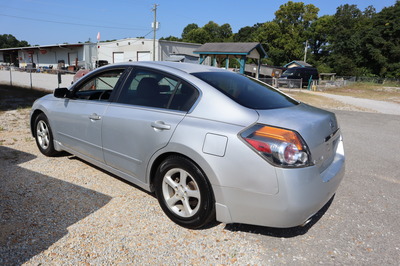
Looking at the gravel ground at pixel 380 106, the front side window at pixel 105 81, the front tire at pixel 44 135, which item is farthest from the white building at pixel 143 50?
the front side window at pixel 105 81

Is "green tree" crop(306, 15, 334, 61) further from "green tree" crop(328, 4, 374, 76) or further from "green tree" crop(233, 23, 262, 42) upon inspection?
"green tree" crop(233, 23, 262, 42)

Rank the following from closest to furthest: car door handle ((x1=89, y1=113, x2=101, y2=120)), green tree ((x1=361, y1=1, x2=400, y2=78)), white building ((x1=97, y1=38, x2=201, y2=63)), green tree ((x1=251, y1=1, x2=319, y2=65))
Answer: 1. car door handle ((x1=89, y1=113, x2=101, y2=120))
2. white building ((x1=97, y1=38, x2=201, y2=63))
3. green tree ((x1=361, y1=1, x2=400, y2=78))
4. green tree ((x1=251, y1=1, x2=319, y2=65))

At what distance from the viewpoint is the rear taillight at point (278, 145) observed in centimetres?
236

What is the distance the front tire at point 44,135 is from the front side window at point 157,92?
1774 mm

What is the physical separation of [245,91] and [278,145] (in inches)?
37.4

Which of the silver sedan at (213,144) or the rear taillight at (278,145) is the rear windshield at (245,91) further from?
the rear taillight at (278,145)

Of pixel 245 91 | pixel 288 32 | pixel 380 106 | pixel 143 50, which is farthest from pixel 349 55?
pixel 245 91

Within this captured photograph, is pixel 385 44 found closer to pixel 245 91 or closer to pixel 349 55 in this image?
pixel 349 55

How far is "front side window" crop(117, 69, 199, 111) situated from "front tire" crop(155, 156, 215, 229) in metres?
0.57

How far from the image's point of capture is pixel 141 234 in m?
2.82

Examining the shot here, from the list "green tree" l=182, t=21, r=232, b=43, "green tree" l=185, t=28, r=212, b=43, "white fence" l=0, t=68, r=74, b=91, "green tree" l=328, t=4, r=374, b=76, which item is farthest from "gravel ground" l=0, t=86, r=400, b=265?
"green tree" l=182, t=21, r=232, b=43

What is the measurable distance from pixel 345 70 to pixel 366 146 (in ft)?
179

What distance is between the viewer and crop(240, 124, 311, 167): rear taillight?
2357 mm

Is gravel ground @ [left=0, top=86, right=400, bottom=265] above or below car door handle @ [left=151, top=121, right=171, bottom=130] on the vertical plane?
below
